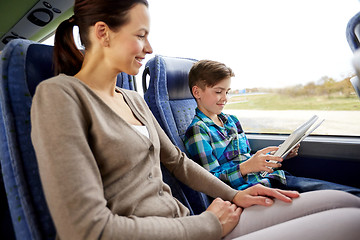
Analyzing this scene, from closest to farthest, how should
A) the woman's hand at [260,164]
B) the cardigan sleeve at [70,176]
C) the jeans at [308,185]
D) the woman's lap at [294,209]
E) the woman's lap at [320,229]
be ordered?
the cardigan sleeve at [70,176] → the woman's lap at [320,229] → the woman's lap at [294,209] → the woman's hand at [260,164] → the jeans at [308,185]

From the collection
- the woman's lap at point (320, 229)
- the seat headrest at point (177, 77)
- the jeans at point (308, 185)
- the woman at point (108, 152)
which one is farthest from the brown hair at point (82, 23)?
the jeans at point (308, 185)

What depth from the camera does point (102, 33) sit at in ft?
2.53

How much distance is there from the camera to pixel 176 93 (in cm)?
151

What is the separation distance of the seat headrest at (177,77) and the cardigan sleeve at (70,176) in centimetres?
86

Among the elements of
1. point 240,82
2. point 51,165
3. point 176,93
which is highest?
point 240,82

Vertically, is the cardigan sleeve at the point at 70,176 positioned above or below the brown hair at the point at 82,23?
below

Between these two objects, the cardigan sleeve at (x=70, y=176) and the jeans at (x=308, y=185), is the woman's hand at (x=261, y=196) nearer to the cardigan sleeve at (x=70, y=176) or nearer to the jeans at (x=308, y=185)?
the cardigan sleeve at (x=70, y=176)

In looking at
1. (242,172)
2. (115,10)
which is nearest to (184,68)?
(242,172)

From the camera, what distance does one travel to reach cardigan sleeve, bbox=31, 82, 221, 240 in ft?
1.77

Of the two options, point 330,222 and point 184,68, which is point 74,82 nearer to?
point 330,222

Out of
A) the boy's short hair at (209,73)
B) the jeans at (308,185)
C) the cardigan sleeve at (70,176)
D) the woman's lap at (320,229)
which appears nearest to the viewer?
the cardigan sleeve at (70,176)

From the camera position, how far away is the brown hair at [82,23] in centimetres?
76

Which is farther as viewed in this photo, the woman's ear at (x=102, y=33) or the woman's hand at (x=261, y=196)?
the woman's hand at (x=261, y=196)

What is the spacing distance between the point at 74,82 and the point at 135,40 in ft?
0.75
